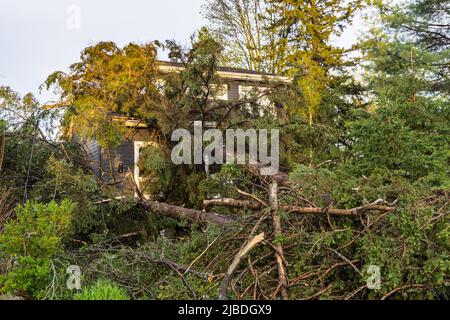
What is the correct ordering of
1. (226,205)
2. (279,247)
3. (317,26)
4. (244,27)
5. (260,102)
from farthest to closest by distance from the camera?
(244,27)
(317,26)
(260,102)
(226,205)
(279,247)

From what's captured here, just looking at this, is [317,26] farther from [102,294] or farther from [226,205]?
[102,294]

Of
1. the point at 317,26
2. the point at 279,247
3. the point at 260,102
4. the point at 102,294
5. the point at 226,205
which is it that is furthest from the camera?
the point at 317,26

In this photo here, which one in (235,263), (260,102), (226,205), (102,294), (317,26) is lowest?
(102,294)

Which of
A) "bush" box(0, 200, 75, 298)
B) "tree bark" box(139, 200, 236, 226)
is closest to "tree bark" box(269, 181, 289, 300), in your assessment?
"tree bark" box(139, 200, 236, 226)

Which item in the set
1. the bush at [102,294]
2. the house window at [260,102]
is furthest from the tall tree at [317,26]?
the bush at [102,294]

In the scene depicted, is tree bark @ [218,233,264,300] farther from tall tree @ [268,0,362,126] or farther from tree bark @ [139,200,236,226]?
tall tree @ [268,0,362,126]

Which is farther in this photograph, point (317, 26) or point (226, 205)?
point (317, 26)

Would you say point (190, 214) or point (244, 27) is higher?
point (244, 27)

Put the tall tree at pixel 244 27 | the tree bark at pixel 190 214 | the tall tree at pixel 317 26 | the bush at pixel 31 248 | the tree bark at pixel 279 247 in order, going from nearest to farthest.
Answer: the tree bark at pixel 279 247 → the bush at pixel 31 248 → the tree bark at pixel 190 214 → the tall tree at pixel 317 26 → the tall tree at pixel 244 27

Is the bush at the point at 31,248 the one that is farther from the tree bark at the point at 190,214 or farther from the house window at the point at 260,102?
the house window at the point at 260,102

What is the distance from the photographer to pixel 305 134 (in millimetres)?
11289

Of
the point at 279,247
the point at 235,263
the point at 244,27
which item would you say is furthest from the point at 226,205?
the point at 244,27
